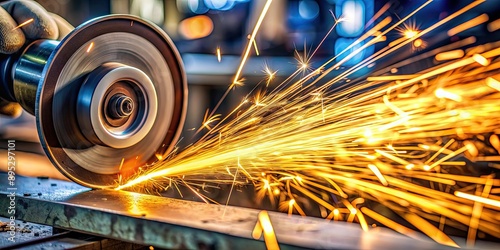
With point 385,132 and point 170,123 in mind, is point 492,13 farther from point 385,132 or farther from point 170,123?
point 170,123

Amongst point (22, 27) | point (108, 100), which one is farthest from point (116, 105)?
point (22, 27)

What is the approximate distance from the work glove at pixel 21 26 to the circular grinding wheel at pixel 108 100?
0.42m

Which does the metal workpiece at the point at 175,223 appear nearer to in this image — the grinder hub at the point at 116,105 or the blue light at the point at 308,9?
the grinder hub at the point at 116,105

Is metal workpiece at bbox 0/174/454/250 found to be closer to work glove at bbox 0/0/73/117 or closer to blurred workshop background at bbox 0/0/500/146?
work glove at bbox 0/0/73/117

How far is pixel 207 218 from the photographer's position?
1.60 meters

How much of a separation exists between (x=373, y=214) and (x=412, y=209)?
272 millimetres

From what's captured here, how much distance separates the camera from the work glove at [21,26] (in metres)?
2.24

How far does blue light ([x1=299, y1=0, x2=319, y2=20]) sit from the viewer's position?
7835 mm

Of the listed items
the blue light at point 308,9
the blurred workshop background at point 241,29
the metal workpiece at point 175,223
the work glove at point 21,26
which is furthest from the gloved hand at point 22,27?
the blue light at point 308,9

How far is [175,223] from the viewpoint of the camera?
60.4 inches

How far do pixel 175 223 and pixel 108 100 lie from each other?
2.37ft

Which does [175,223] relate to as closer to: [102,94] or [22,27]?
[102,94]

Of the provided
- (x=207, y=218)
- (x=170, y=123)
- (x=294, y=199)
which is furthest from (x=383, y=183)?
(x=207, y=218)

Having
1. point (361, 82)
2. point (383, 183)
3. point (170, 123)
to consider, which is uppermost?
point (361, 82)
